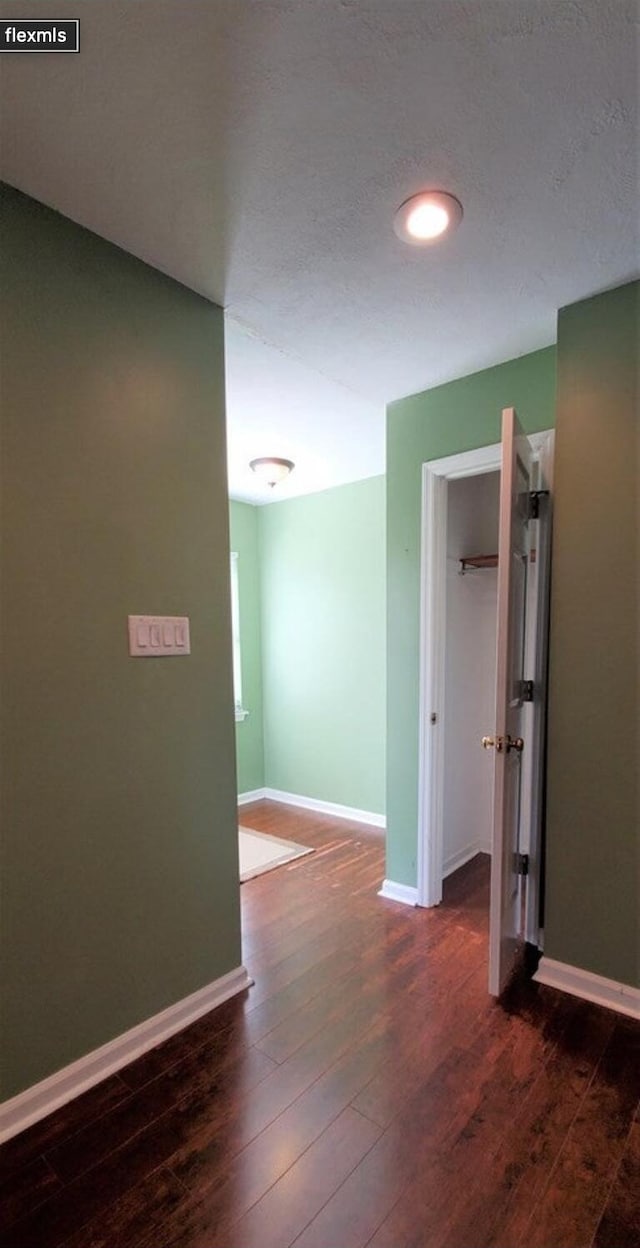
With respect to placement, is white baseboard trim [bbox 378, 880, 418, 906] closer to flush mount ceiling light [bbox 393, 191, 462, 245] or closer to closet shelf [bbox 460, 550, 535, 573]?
closet shelf [bbox 460, 550, 535, 573]

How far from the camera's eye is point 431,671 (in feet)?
8.03

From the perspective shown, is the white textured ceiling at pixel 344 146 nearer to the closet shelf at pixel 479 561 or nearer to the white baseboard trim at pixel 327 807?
the closet shelf at pixel 479 561

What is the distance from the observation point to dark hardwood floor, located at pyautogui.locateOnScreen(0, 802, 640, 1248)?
1105mm

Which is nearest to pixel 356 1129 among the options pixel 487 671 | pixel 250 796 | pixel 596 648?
pixel 596 648

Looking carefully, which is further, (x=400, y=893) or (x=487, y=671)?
(x=487, y=671)

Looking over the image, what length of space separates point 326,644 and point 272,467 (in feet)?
4.70

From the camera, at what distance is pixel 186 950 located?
173 centimetres

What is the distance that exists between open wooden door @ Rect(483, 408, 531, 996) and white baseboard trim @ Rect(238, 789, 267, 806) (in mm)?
2690

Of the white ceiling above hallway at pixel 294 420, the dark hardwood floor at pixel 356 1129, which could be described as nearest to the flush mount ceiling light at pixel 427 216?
the white ceiling above hallway at pixel 294 420

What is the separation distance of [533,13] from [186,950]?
2.51 meters

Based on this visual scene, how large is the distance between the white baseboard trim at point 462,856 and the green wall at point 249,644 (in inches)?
75.6

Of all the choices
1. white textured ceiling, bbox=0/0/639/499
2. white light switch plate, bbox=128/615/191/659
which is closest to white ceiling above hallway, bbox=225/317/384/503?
white textured ceiling, bbox=0/0/639/499

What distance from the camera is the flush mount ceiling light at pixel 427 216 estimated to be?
53.7 inches

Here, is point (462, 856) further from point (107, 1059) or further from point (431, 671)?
point (107, 1059)
